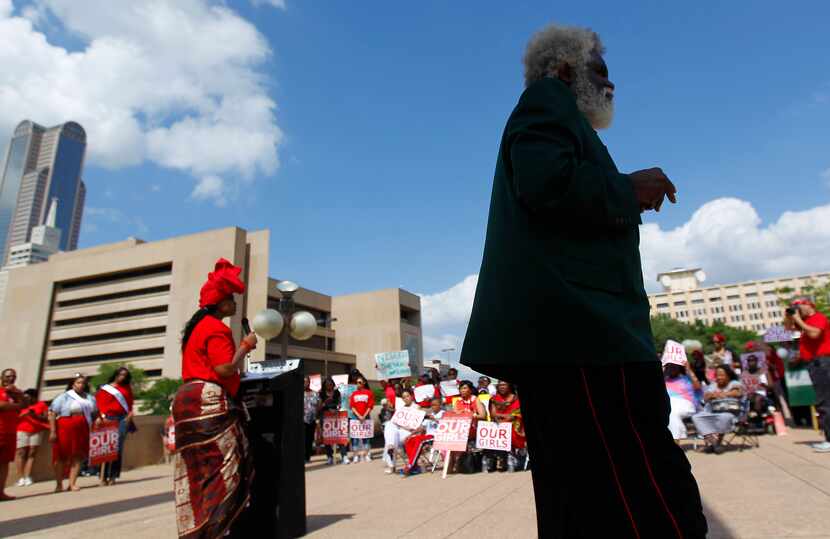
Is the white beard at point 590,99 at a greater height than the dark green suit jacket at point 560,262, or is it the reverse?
the white beard at point 590,99

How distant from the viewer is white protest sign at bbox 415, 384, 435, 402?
1135cm

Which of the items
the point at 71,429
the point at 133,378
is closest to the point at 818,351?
the point at 71,429

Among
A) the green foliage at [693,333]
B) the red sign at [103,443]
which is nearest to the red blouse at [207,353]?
the red sign at [103,443]

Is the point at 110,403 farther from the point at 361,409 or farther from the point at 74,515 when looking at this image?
the point at 361,409

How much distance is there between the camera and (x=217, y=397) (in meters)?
3.20

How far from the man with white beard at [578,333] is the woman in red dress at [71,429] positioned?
1014cm

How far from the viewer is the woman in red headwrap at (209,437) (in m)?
3.06

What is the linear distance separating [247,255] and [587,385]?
7835 centimetres

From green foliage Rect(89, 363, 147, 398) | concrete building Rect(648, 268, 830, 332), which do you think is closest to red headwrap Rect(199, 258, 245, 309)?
green foliage Rect(89, 363, 147, 398)

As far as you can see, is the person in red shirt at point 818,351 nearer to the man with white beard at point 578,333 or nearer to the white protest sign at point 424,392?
the man with white beard at point 578,333

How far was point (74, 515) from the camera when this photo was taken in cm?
643

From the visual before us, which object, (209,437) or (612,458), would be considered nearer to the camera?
(612,458)

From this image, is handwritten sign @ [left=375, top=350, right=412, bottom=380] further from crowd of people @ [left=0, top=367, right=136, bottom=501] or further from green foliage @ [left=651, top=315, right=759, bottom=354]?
green foliage @ [left=651, top=315, right=759, bottom=354]

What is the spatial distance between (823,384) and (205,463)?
6.77m
